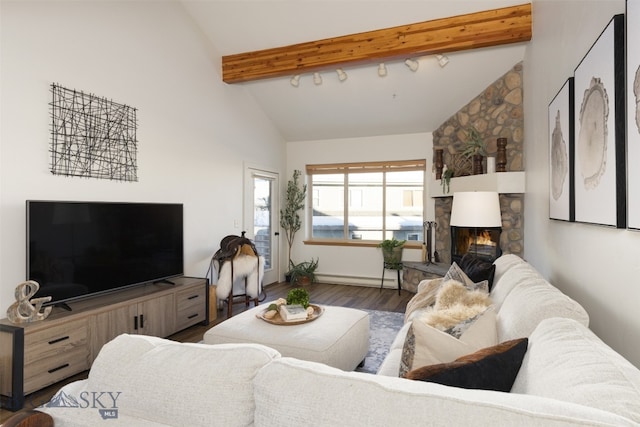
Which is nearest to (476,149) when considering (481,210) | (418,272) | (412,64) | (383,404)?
(412,64)

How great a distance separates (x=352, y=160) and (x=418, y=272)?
214 centimetres

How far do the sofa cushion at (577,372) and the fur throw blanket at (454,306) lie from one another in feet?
1.67

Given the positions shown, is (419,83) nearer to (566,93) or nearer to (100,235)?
(566,93)

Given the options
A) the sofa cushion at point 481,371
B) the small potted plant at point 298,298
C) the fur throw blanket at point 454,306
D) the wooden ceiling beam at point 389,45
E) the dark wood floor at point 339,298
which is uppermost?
the wooden ceiling beam at point 389,45

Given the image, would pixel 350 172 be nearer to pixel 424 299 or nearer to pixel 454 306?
pixel 424 299

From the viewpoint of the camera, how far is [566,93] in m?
2.22

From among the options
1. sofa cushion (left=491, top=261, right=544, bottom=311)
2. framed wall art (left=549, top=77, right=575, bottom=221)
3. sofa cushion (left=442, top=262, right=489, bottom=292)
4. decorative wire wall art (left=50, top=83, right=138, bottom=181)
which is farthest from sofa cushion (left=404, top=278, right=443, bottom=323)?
decorative wire wall art (left=50, top=83, right=138, bottom=181)

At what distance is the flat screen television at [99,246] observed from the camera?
106 inches

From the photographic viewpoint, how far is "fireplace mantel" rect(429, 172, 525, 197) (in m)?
4.09

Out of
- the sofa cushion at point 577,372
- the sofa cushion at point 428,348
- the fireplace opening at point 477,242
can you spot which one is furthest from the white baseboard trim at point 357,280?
the sofa cushion at point 577,372

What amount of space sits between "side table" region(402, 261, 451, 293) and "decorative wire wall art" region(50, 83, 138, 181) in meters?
3.66

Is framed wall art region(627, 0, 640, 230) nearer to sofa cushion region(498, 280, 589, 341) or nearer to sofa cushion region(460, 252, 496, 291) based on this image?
sofa cushion region(498, 280, 589, 341)

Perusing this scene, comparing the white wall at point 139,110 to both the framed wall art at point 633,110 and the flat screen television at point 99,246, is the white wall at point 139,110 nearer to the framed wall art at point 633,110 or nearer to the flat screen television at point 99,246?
the flat screen television at point 99,246

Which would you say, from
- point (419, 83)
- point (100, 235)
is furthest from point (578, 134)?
point (100, 235)
